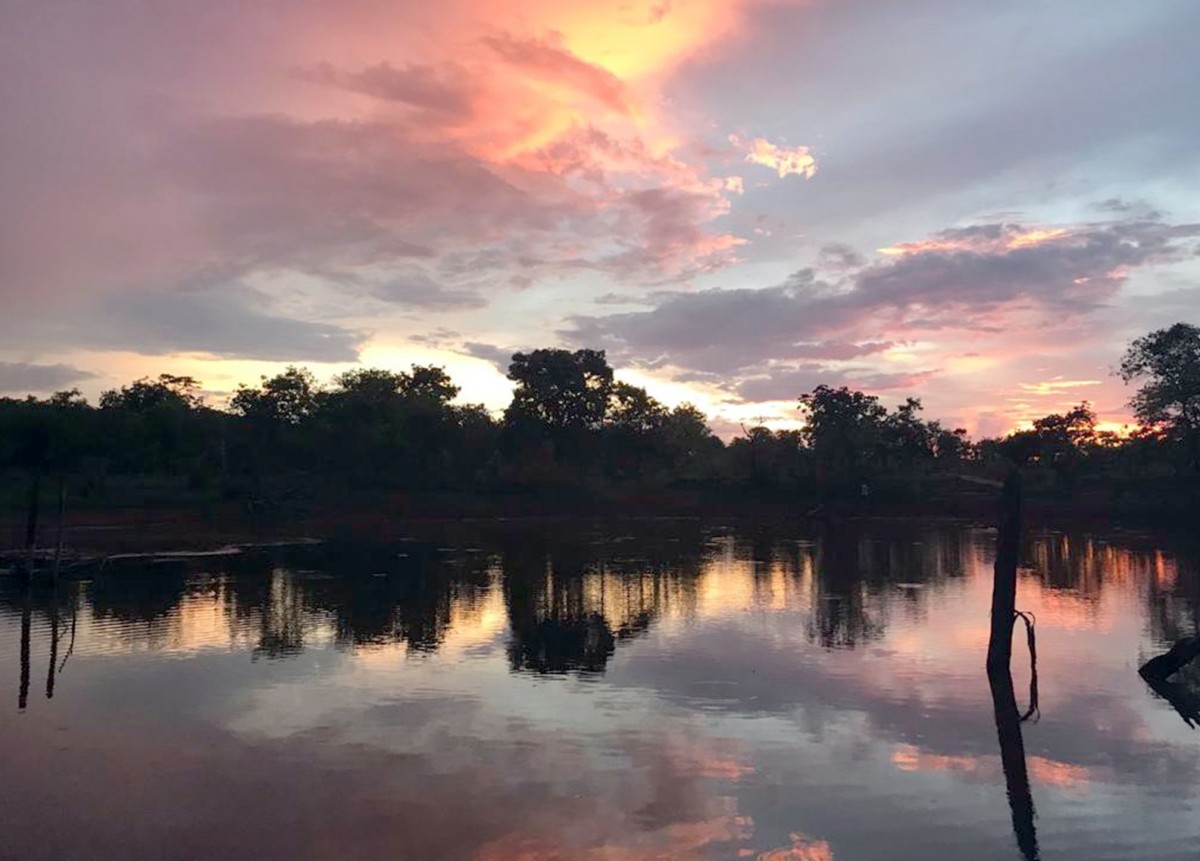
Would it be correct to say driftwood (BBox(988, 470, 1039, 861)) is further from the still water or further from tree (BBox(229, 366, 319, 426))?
tree (BBox(229, 366, 319, 426))

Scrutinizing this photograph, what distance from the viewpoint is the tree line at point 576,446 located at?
71.9m

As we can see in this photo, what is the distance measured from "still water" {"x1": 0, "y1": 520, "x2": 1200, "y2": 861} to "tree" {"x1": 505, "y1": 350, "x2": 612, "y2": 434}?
61.9 m

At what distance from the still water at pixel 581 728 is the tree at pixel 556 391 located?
61.9m

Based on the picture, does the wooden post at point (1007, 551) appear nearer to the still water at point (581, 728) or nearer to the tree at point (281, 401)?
the still water at point (581, 728)

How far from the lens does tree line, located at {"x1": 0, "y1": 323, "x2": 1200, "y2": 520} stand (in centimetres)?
7194

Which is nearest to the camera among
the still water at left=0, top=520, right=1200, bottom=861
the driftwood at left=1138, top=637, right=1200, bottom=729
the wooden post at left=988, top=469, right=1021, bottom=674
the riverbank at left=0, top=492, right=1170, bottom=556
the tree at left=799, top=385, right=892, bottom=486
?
the still water at left=0, top=520, right=1200, bottom=861

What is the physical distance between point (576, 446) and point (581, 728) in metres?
77.4

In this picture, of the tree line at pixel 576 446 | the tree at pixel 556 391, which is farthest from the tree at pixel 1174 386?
the tree at pixel 556 391

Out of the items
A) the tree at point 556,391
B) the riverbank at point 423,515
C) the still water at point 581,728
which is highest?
the tree at point 556,391

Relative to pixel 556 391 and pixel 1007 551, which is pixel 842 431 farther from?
pixel 1007 551

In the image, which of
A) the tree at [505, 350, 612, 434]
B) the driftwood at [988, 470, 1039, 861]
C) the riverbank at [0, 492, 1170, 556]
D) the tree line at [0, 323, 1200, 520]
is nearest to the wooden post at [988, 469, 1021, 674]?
the driftwood at [988, 470, 1039, 861]

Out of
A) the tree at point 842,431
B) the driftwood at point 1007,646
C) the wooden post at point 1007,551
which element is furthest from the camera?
the tree at point 842,431

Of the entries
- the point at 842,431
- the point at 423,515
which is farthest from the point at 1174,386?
the point at 423,515

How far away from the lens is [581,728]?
541 inches
